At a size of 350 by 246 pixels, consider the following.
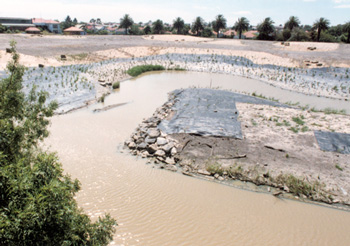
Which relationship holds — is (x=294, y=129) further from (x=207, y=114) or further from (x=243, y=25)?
(x=243, y=25)

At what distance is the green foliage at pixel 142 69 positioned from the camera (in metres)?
30.8

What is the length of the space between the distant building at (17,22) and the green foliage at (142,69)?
248ft

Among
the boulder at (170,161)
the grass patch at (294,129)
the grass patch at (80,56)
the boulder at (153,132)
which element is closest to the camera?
the boulder at (170,161)

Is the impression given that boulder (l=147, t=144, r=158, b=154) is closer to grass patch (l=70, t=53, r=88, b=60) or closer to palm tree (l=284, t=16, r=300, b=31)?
grass patch (l=70, t=53, r=88, b=60)

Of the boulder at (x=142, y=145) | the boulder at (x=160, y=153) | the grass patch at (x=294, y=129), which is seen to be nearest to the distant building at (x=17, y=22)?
the boulder at (x=142, y=145)

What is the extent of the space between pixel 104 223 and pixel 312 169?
10.2 meters

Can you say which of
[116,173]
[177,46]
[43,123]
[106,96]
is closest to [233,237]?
[116,173]

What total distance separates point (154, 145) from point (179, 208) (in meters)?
4.72

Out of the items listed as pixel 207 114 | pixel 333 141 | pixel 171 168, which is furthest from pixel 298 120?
pixel 171 168

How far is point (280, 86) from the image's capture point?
2688 cm

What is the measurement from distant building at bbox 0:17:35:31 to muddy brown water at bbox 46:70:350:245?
304 ft

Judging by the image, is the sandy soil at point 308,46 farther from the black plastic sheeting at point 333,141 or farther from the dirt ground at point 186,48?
the black plastic sheeting at point 333,141

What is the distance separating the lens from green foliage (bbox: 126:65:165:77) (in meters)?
30.8

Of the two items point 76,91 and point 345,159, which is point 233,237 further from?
point 76,91
